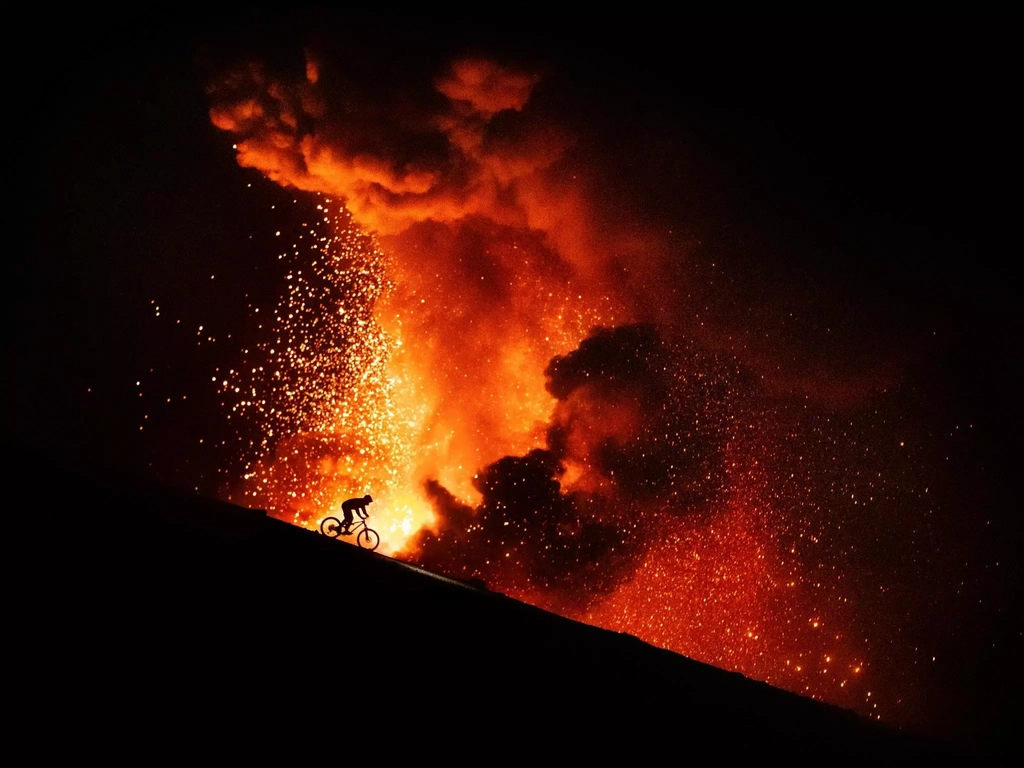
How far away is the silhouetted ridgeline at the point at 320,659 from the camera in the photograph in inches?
114

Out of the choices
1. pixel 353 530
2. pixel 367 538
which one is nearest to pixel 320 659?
pixel 367 538

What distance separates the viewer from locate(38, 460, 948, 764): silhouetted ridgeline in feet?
9.50

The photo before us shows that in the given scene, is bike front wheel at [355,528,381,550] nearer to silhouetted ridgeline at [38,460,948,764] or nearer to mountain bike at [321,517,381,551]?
mountain bike at [321,517,381,551]

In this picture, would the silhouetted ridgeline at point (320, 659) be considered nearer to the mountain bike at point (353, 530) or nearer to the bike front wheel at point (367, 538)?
the mountain bike at point (353, 530)

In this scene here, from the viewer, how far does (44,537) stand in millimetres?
3457

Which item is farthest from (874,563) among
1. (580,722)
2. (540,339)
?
(580,722)

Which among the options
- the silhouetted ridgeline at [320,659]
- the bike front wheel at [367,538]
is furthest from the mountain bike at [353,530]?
the silhouetted ridgeline at [320,659]

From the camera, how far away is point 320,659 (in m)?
3.35

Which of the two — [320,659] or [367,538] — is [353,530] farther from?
[320,659]

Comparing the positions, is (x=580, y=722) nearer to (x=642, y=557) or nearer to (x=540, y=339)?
(x=642, y=557)

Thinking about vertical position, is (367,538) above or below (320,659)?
above

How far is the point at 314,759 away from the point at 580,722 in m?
1.47

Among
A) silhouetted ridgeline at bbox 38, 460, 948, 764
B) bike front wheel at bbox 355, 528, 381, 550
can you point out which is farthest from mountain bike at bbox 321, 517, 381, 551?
silhouetted ridgeline at bbox 38, 460, 948, 764

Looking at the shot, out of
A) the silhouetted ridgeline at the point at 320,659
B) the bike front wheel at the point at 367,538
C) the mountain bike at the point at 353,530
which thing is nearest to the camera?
the silhouetted ridgeline at the point at 320,659
